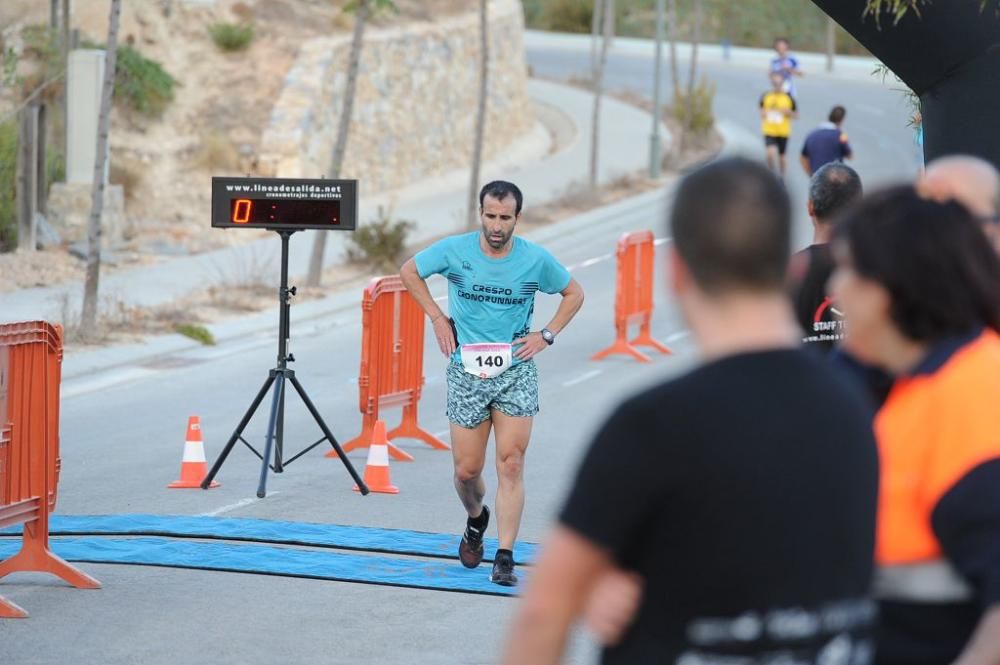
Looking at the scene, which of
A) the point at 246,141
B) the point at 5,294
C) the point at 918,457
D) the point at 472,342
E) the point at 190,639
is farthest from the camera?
the point at 246,141

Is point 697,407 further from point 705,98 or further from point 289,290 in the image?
point 705,98

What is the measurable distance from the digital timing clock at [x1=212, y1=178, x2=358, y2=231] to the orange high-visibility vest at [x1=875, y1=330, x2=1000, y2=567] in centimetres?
825

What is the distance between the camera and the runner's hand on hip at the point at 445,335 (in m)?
9.14

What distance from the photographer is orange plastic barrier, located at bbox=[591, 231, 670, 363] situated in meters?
18.5

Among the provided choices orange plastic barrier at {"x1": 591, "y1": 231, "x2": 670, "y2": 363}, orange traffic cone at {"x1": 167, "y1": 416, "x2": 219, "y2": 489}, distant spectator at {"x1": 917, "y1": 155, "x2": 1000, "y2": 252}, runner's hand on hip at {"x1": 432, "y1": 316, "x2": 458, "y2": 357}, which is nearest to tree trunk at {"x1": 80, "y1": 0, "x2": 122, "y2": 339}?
orange plastic barrier at {"x1": 591, "y1": 231, "x2": 670, "y2": 363}

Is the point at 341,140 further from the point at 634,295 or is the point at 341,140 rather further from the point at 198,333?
the point at 634,295

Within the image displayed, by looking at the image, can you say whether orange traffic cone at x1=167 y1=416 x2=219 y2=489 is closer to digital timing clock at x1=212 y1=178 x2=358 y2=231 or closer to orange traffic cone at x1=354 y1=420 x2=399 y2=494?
orange traffic cone at x1=354 y1=420 x2=399 y2=494

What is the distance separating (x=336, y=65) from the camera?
105 feet

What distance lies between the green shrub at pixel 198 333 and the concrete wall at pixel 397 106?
33.2 feet

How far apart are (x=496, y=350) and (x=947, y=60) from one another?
8.74 ft

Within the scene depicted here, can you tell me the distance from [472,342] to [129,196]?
764 inches

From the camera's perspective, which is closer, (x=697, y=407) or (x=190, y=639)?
(x=697, y=407)

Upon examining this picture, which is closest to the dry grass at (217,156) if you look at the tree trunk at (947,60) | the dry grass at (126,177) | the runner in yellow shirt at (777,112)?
the dry grass at (126,177)

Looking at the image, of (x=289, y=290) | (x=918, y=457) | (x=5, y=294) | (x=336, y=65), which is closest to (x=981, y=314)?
(x=918, y=457)
